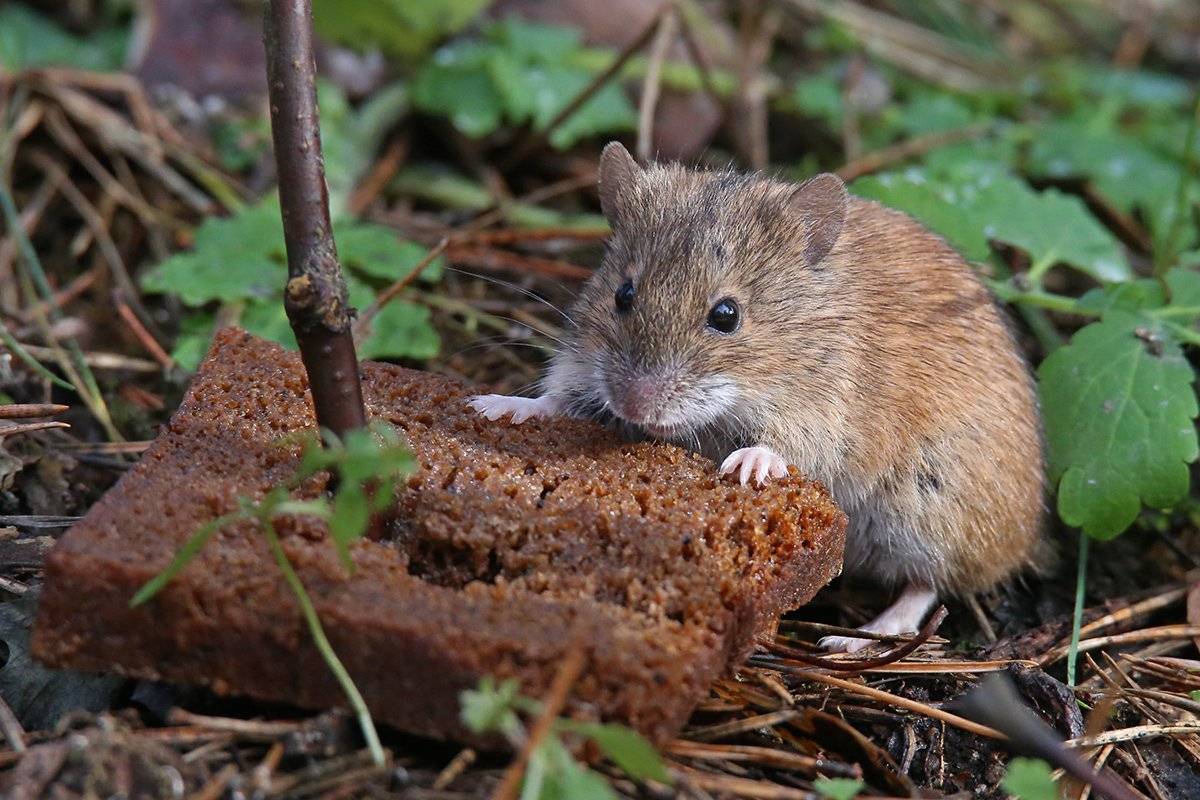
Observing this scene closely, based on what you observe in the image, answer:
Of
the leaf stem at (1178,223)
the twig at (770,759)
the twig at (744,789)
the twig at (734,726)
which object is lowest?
the twig at (744,789)

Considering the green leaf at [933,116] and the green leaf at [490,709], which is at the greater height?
the green leaf at [933,116]

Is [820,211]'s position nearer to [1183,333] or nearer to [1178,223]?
[1183,333]

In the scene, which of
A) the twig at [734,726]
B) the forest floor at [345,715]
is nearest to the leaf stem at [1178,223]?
the forest floor at [345,715]

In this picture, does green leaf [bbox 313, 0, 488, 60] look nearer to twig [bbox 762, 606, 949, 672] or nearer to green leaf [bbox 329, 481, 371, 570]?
twig [bbox 762, 606, 949, 672]

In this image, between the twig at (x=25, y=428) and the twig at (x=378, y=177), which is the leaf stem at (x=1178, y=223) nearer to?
the twig at (x=378, y=177)

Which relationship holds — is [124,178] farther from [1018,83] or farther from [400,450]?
[1018,83]

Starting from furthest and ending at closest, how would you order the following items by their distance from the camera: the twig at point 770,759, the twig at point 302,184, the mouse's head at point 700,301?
the mouse's head at point 700,301
the twig at point 770,759
the twig at point 302,184

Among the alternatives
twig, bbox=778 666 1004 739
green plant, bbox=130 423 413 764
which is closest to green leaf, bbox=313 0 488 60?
green plant, bbox=130 423 413 764
